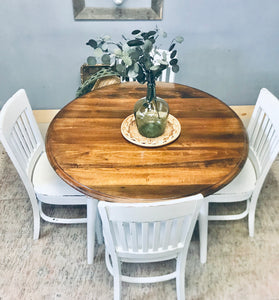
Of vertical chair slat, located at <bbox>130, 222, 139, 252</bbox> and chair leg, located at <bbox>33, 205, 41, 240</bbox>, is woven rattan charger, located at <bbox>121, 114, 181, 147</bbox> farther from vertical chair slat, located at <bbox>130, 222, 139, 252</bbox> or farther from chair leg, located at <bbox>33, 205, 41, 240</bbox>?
chair leg, located at <bbox>33, 205, 41, 240</bbox>

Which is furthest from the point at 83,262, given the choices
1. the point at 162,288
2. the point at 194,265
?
the point at 194,265

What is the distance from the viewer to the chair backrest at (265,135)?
5.21ft

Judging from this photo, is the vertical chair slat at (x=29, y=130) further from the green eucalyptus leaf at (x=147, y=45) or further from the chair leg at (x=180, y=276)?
the chair leg at (x=180, y=276)

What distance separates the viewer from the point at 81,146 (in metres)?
1.54

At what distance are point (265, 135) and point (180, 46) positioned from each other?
1381 millimetres

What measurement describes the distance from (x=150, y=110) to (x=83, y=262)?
102 cm

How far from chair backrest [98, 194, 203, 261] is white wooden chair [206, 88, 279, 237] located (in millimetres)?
414

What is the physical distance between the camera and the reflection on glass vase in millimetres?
1539

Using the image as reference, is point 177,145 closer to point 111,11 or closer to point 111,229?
point 111,229

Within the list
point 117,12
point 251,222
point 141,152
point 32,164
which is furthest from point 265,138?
point 117,12

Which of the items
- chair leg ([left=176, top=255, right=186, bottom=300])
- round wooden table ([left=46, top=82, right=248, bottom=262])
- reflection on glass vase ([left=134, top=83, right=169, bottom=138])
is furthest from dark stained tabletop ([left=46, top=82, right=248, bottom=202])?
chair leg ([left=176, top=255, right=186, bottom=300])

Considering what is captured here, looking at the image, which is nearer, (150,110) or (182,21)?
(150,110)

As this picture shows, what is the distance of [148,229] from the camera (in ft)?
3.92

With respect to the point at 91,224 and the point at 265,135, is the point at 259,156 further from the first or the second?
the point at 91,224
